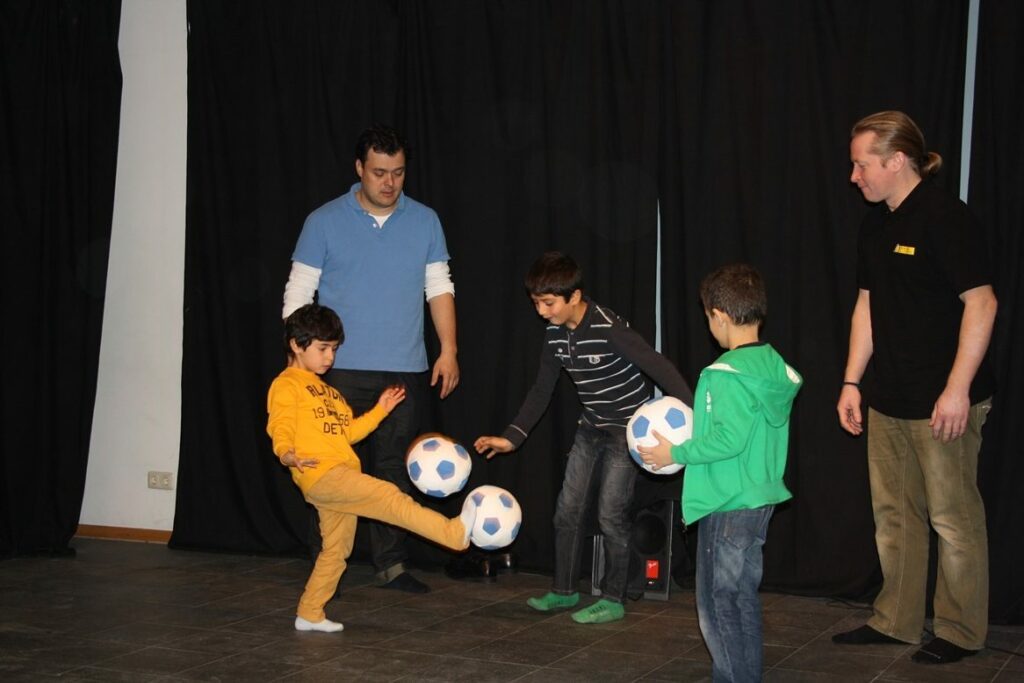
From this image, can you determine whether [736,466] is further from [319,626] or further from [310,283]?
[310,283]

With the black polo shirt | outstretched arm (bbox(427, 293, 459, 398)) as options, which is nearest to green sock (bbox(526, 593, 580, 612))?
outstretched arm (bbox(427, 293, 459, 398))

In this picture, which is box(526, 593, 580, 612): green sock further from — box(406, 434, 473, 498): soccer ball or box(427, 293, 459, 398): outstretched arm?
box(427, 293, 459, 398): outstretched arm

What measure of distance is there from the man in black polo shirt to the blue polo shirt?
203cm

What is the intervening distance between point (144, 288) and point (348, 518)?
9.10 feet

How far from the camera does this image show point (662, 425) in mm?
3572

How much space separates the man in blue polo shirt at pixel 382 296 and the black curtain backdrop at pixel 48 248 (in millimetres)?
1846

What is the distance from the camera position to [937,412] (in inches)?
145

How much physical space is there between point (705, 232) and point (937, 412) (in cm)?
159

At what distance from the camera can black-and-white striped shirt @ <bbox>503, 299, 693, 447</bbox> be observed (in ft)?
14.2

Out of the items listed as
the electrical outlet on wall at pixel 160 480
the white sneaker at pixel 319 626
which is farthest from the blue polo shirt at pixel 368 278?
the electrical outlet on wall at pixel 160 480

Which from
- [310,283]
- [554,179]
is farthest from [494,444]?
[554,179]

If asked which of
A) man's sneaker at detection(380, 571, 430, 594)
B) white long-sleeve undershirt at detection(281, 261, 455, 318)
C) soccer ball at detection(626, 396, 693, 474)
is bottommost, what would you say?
man's sneaker at detection(380, 571, 430, 594)

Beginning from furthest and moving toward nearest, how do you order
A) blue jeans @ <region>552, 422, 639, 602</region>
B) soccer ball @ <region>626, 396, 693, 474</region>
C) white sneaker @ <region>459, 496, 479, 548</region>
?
blue jeans @ <region>552, 422, 639, 602</region> < white sneaker @ <region>459, 496, 479, 548</region> < soccer ball @ <region>626, 396, 693, 474</region>

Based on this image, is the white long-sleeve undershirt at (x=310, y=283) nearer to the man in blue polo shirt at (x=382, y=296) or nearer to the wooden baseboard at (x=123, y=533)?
the man in blue polo shirt at (x=382, y=296)
